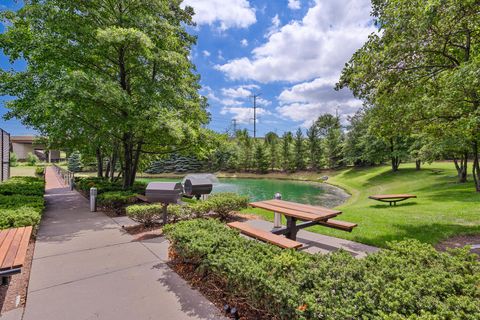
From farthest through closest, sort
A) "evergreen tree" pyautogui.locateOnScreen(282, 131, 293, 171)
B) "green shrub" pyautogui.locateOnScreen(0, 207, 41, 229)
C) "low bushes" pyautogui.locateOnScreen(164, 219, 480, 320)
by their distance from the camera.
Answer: "evergreen tree" pyautogui.locateOnScreen(282, 131, 293, 171) → "green shrub" pyautogui.locateOnScreen(0, 207, 41, 229) → "low bushes" pyautogui.locateOnScreen(164, 219, 480, 320)

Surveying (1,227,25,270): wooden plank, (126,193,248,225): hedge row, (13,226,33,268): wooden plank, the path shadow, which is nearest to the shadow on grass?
(126,193,248,225): hedge row

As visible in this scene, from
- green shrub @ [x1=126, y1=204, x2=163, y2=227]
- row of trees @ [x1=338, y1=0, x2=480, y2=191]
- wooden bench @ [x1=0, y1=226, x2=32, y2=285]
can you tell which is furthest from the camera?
green shrub @ [x1=126, y1=204, x2=163, y2=227]

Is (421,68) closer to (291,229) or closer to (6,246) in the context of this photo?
(291,229)

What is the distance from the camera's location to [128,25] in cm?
923

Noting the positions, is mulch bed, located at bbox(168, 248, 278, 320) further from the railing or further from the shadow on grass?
the railing

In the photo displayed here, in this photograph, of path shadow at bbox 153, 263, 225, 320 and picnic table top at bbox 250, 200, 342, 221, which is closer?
path shadow at bbox 153, 263, 225, 320

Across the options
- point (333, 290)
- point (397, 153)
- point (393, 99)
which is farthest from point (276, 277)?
point (397, 153)

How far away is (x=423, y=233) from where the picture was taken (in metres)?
5.64

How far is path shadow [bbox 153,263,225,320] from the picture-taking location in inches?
107

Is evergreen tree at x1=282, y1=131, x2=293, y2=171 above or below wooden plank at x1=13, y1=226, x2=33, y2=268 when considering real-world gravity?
above

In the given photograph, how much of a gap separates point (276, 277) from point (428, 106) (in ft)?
17.0

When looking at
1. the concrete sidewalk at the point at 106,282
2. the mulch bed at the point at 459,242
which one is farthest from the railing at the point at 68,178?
the mulch bed at the point at 459,242

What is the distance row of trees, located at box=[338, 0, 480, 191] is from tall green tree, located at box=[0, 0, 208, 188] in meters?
5.86

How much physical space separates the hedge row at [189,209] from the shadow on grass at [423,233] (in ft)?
10.8
